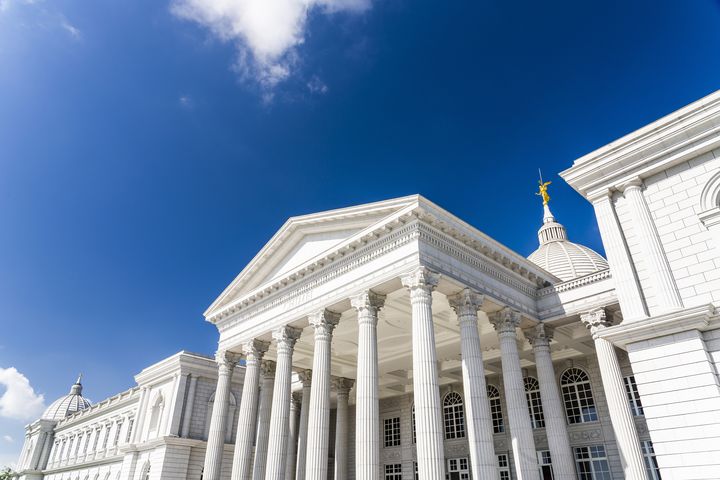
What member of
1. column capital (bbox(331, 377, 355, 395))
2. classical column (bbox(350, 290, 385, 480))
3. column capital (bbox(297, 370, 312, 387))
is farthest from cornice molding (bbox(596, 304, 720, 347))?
column capital (bbox(331, 377, 355, 395))

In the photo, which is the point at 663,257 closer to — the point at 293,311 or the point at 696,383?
the point at 696,383

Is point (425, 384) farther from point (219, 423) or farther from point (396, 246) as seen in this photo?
point (219, 423)

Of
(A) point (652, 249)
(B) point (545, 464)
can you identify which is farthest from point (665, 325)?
(B) point (545, 464)

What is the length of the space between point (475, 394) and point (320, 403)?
6840 mm

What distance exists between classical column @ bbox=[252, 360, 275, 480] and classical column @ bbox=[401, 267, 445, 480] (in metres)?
12.1

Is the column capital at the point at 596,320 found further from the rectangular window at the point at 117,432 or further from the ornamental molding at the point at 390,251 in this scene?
the rectangular window at the point at 117,432

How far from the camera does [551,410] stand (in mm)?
21656

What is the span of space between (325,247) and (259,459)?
11832mm

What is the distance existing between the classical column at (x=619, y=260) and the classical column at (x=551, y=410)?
9.22 meters

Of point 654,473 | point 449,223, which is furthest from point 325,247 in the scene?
point 654,473

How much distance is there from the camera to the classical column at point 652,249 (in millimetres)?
13016

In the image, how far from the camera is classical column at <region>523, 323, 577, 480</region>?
2064cm

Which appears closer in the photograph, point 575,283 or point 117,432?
point 575,283

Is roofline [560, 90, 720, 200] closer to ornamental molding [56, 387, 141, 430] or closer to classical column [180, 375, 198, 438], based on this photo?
classical column [180, 375, 198, 438]
